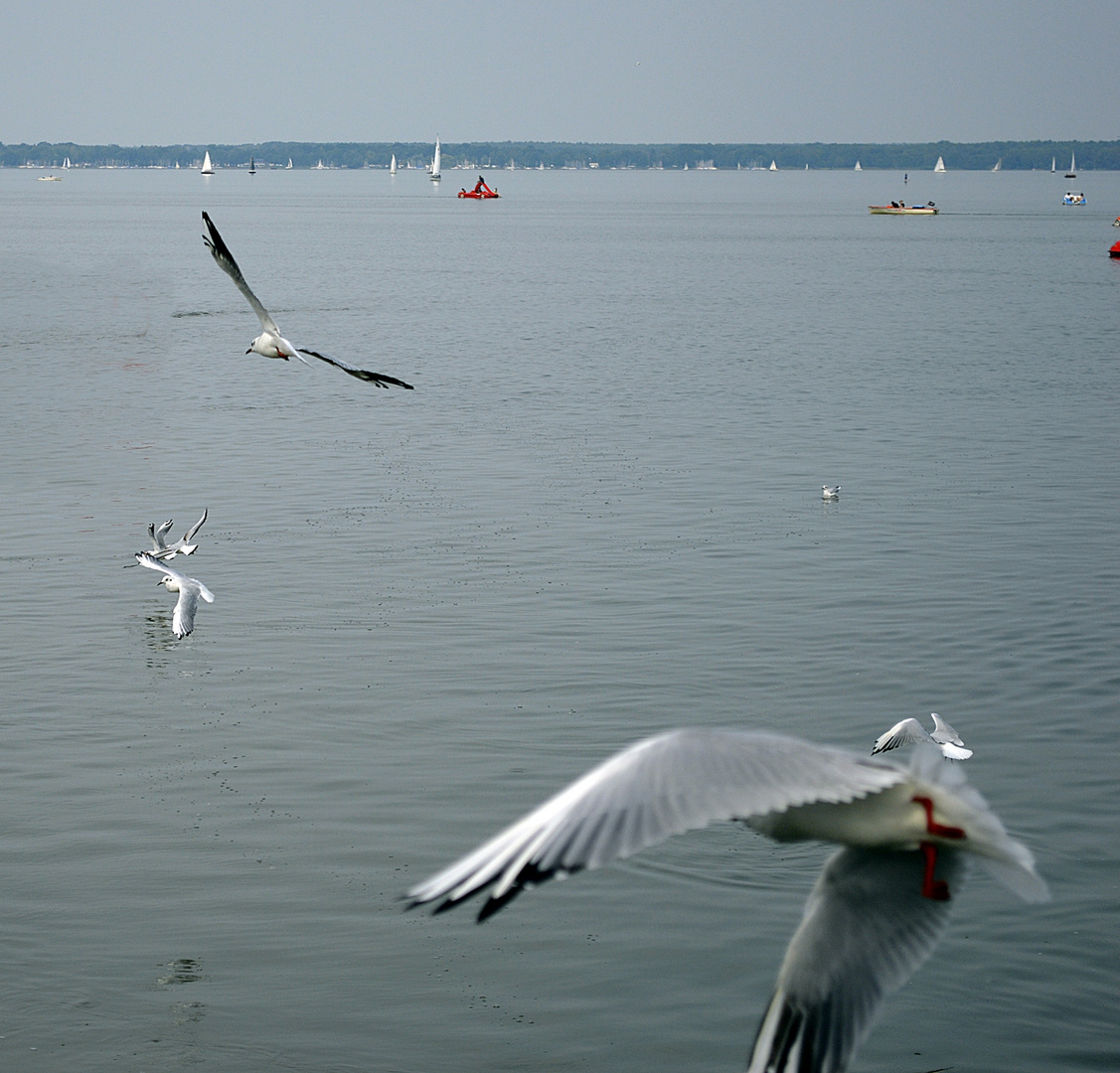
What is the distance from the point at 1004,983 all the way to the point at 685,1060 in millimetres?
2409

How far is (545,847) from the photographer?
445cm

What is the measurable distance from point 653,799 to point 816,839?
3.42ft

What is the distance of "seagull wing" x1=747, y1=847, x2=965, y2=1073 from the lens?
5.66m

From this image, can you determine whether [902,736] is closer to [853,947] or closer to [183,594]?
[853,947]

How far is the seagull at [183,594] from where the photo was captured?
18328 mm

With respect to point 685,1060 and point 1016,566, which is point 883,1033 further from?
point 1016,566

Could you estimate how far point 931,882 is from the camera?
5.54 metres

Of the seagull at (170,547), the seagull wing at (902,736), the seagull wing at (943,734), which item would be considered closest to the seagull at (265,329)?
the seagull at (170,547)

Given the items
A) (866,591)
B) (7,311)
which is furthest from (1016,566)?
(7,311)

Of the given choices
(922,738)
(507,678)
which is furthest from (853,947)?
(507,678)

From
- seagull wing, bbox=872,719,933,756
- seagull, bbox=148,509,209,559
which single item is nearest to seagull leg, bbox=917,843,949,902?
seagull wing, bbox=872,719,933,756

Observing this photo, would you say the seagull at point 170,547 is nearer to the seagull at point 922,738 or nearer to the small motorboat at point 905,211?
the seagull at point 922,738

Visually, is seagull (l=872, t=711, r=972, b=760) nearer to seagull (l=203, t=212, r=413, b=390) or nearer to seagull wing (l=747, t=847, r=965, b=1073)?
seagull (l=203, t=212, r=413, b=390)

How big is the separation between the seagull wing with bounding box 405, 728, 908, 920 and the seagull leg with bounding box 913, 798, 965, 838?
124 millimetres
